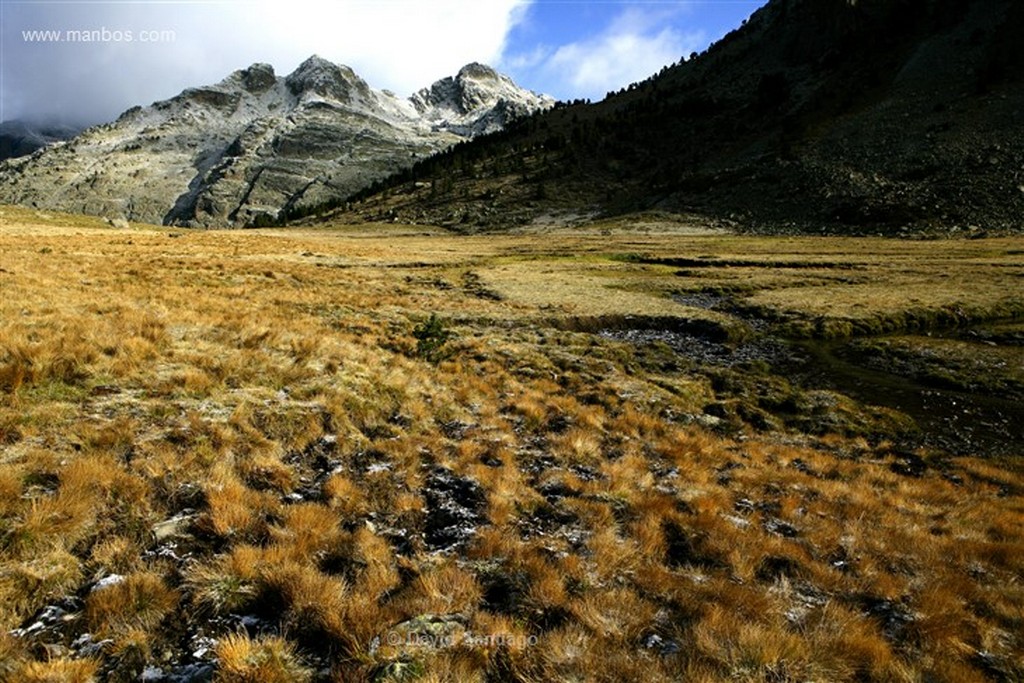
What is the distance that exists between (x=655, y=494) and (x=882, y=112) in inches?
4995

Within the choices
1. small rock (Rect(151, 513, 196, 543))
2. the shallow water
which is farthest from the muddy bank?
small rock (Rect(151, 513, 196, 543))

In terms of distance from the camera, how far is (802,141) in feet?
350

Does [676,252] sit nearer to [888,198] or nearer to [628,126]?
[888,198]

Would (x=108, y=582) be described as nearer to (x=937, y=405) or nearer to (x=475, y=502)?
(x=475, y=502)

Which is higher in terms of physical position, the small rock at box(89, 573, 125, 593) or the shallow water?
the small rock at box(89, 573, 125, 593)

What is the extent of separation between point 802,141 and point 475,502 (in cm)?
12389

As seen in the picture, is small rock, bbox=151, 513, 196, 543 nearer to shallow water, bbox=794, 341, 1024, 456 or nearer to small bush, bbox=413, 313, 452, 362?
small bush, bbox=413, 313, 452, 362

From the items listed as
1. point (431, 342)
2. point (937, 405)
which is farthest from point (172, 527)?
point (937, 405)

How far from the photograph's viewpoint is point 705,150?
13350cm

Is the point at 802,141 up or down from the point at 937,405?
up

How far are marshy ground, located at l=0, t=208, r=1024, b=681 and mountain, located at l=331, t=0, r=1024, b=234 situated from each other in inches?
2994

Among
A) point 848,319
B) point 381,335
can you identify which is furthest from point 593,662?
point 848,319

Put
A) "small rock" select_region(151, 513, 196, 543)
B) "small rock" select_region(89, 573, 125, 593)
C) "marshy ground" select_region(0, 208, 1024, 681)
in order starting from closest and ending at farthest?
"marshy ground" select_region(0, 208, 1024, 681) → "small rock" select_region(89, 573, 125, 593) → "small rock" select_region(151, 513, 196, 543)

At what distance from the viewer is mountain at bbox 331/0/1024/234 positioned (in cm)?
8194
